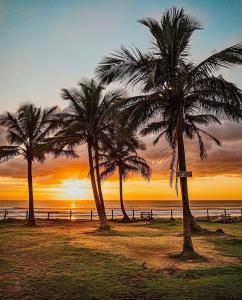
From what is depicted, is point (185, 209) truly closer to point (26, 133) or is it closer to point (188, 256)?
point (188, 256)

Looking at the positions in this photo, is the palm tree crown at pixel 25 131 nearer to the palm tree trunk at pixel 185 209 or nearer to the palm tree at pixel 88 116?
the palm tree at pixel 88 116

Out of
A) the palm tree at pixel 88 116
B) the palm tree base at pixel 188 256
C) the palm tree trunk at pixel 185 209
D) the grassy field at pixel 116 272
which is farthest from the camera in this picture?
the palm tree at pixel 88 116

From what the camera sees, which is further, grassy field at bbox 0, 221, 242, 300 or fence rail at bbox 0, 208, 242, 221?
fence rail at bbox 0, 208, 242, 221

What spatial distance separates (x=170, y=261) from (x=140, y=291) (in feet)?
11.5

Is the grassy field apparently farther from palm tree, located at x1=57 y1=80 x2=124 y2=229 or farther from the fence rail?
the fence rail

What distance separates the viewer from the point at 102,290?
263 inches

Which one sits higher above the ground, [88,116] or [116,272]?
[88,116]

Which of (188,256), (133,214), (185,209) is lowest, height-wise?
(133,214)

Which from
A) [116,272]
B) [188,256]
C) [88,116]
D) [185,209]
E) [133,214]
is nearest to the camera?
[116,272]

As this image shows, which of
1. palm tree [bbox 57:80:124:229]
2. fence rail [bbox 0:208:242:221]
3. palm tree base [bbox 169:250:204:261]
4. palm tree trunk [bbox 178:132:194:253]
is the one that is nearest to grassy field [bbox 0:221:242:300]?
A: palm tree base [bbox 169:250:204:261]

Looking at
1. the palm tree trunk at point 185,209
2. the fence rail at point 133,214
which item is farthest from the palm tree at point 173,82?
the fence rail at point 133,214

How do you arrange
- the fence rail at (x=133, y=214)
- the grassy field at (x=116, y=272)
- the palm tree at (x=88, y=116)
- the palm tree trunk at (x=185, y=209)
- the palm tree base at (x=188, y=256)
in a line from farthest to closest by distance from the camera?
the fence rail at (x=133, y=214) < the palm tree at (x=88, y=116) < the palm tree trunk at (x=185, y=209) < the palm tree base at (x=188, y=256) < the grassy field at (x=116, y=272)

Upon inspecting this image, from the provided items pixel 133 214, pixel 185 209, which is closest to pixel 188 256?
pixel 185 209

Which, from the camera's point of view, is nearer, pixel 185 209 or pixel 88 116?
pixel 185 209
